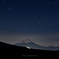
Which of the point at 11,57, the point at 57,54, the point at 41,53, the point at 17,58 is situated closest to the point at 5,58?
the point at 11,57

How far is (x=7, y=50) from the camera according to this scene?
717 centimetres

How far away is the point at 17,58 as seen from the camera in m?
7.31

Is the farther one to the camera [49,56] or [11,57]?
[49,56]

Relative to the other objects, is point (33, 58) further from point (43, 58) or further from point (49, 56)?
point (49, 56)

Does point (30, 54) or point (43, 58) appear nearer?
point (30, 54)

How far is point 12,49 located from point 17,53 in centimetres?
52

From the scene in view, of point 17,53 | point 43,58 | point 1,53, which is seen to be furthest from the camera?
point 43,58

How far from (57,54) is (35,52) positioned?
2.55 metres

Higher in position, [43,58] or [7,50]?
[7,50]

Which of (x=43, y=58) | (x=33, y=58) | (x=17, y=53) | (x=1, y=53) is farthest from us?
(x=43, y=58)

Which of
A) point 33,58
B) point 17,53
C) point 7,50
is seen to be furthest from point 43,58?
point 7,50

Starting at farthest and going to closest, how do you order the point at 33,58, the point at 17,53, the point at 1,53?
1. the point at 33,58
2. the point at 17,53
3. the point at 1,53

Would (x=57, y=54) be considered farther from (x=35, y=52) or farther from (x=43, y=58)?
(x=35, y=52)

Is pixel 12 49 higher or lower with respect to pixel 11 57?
higher
